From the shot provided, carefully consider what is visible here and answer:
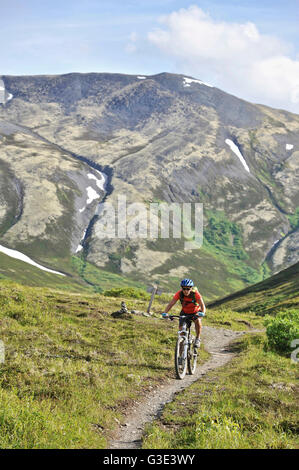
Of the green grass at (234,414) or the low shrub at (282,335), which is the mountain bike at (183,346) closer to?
the green grass at (234,414)

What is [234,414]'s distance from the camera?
1165 cm

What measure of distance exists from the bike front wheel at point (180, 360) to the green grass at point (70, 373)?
696 millimetres

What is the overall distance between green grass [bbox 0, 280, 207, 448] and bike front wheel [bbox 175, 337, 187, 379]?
27.4 inches

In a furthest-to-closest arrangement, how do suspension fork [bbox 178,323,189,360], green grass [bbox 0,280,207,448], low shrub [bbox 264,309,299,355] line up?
low shrub [bbox 264,309,299,355] → suspension fork [bbox 178,323,189,360] → green grass [bbox 0,280,207,448]

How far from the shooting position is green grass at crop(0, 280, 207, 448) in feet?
31.7

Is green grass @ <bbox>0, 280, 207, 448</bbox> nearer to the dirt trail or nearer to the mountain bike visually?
the dirt trail

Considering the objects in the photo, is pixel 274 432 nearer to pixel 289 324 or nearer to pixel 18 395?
pixel 18 395

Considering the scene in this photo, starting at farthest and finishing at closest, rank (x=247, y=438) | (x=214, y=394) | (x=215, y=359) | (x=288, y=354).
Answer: (x=288, y=354)
(x=215, y=359)
(x=214, y=394)
(x=247, y=438)

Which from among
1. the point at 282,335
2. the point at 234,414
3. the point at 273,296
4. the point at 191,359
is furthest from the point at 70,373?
the point at 273,296

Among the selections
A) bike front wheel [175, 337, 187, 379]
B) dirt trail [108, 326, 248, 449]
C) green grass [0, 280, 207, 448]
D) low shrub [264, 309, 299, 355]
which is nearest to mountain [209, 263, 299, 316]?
low shrub [264, 309, 299, 355]
